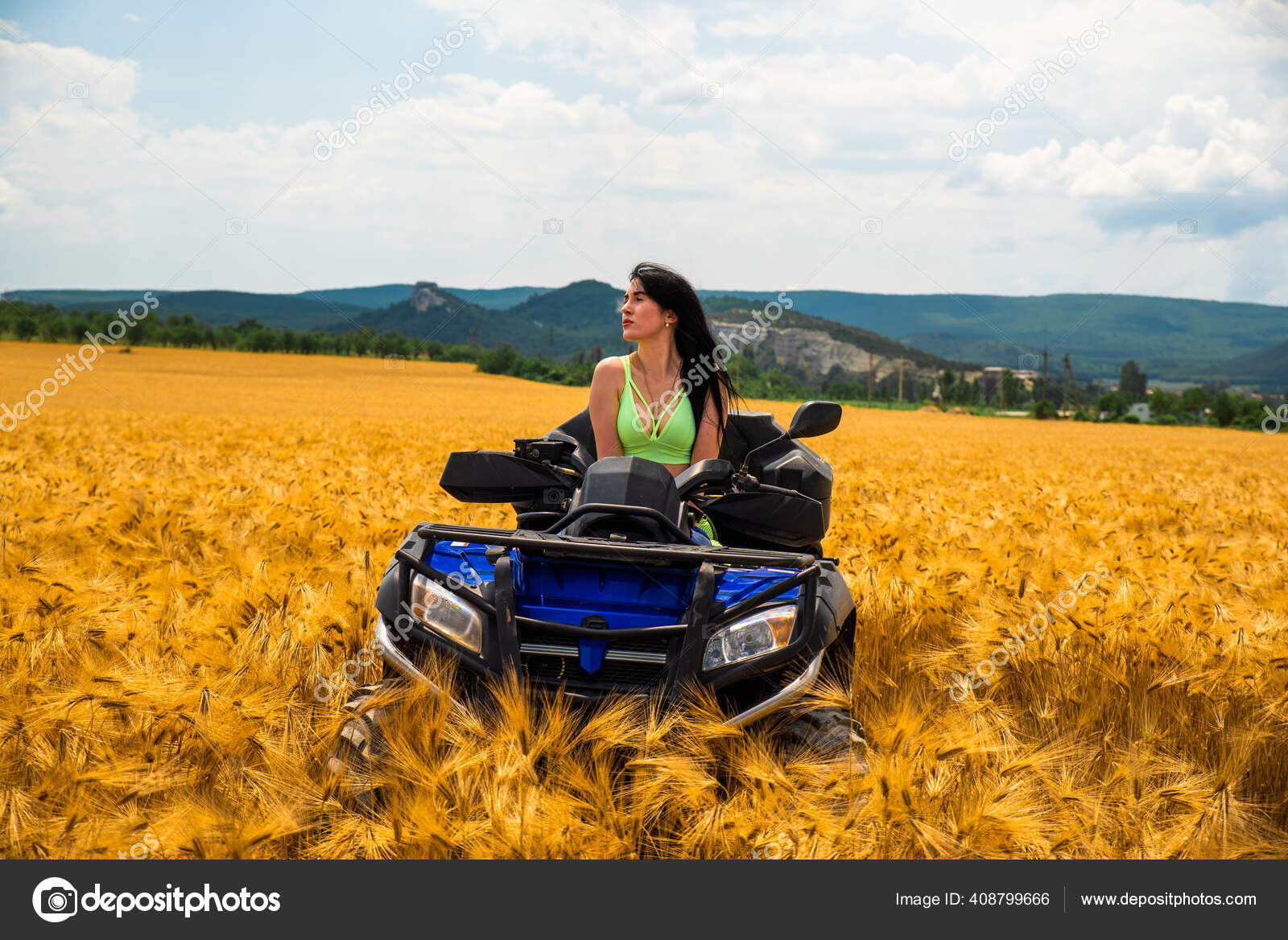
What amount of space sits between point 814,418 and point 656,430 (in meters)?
1.09

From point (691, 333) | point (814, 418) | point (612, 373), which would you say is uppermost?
point (691, 333)

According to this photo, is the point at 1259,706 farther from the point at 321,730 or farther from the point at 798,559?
the point at 321,730

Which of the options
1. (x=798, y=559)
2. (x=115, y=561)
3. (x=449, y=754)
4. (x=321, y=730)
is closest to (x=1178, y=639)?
(x=798, y=559)

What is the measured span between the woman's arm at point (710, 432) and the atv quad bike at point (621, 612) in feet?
3.08

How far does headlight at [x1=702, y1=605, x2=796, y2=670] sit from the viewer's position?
250 centimetres

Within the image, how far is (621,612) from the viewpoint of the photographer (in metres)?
2.53

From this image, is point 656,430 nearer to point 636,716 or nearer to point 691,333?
point 691,333

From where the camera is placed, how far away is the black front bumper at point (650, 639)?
243 cm
